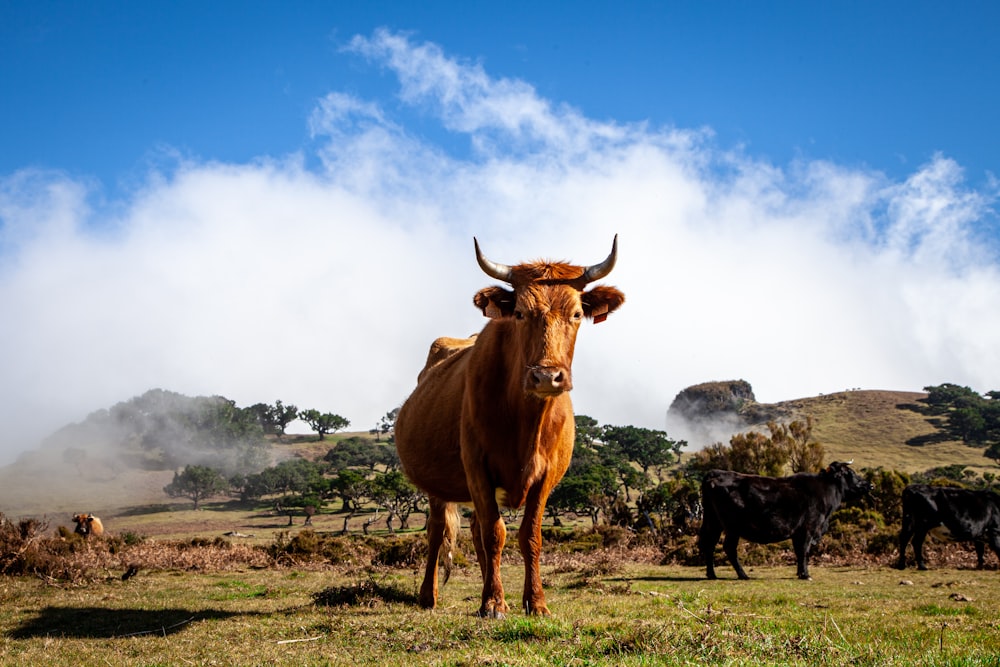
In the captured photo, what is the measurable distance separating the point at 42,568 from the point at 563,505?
3500cm

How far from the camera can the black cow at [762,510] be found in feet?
47.4

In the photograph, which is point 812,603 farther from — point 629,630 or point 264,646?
point 264,646

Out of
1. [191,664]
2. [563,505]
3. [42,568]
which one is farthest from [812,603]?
Result: [563,505]

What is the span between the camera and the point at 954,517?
15320 mm

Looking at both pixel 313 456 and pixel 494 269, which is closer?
pixel 494 269

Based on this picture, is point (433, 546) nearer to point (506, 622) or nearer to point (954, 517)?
point (506, 622)

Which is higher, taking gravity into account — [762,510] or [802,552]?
[762,510]

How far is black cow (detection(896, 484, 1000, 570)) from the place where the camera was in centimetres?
1511

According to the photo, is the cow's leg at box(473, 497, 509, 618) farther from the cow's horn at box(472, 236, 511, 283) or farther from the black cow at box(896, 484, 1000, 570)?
the black cow at box(896, 484, 1000, 570)

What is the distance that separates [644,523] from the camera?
26.3 metres

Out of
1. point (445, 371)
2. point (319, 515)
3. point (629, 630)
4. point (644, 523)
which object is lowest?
point (319, 515)

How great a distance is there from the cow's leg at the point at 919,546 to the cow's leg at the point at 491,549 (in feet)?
43.6

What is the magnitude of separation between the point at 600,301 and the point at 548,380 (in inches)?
75.9

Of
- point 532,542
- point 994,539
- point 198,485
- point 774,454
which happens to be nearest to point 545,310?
point 532,542
